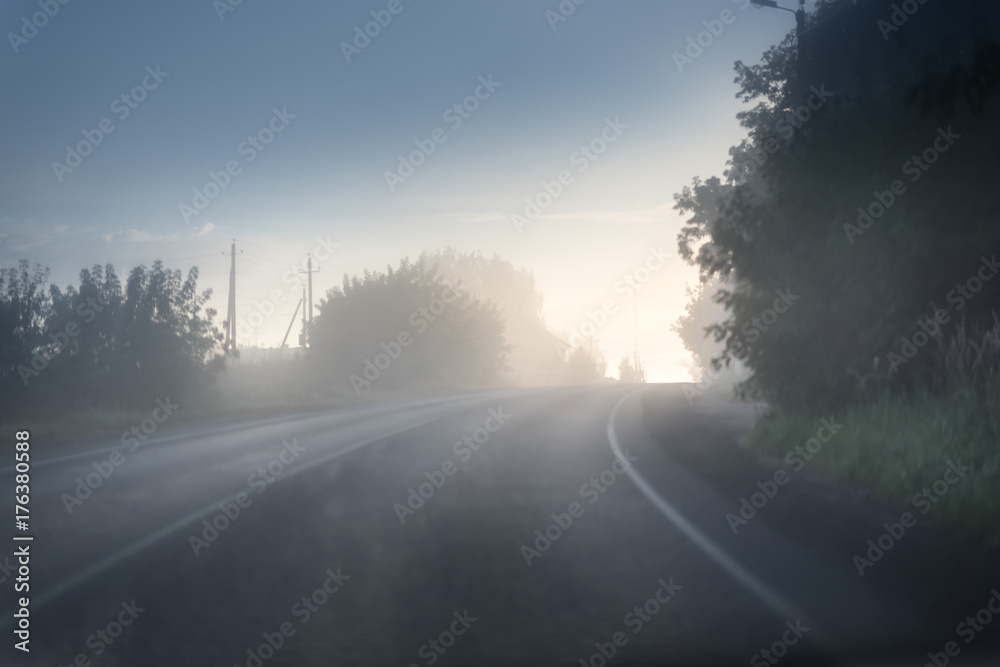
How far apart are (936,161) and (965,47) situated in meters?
1.79

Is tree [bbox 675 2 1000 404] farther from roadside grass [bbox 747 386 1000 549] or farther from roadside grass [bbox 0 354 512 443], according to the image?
roadside grass [bbox 0 354 512 443]

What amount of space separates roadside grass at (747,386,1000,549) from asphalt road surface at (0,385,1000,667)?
39cm

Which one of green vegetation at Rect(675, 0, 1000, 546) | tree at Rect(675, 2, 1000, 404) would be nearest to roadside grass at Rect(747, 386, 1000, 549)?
green vegetation at Rect(675, 0, 1000, 546)

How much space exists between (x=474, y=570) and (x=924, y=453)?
601 centimetres

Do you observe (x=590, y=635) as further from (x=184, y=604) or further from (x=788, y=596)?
(x=184, y=604)

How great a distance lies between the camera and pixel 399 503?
1052 centimetres

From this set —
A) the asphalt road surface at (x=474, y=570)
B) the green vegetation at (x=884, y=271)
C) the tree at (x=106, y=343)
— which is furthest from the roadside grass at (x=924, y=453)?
the tree at (x=106, y=343)

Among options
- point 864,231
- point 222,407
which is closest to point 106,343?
point 222,407

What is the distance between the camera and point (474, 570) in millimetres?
7262

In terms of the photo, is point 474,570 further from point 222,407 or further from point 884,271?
point 222,407

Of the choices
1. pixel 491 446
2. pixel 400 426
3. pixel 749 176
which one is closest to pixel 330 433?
pixel 400 426

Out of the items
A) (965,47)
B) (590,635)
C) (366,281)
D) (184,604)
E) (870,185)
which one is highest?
(366,281)

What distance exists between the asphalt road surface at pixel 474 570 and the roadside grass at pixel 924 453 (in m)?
0.39

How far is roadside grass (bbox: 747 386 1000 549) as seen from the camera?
27.0 ft
